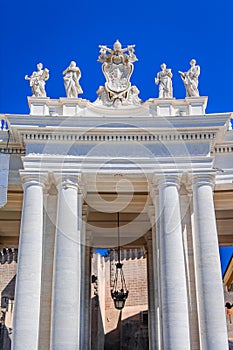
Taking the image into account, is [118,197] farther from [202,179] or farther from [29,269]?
[29,269]

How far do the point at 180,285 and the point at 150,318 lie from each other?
20.8 feet

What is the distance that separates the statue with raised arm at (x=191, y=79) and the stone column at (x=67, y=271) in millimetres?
6170

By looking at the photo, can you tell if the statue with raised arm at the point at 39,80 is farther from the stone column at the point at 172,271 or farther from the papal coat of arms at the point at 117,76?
the stone column at the point at 172,271

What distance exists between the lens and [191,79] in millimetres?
20234

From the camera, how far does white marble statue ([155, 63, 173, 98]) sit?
65.5 feet

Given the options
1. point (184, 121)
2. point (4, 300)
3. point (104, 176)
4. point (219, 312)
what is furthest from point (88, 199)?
point (4, 300)

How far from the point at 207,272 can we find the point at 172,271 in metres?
1.17

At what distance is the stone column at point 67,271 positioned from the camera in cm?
1555

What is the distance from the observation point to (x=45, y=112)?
1941 centimetres

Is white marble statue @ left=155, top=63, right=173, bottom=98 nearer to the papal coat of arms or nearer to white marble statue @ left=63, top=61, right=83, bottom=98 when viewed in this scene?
the papal coat of arms

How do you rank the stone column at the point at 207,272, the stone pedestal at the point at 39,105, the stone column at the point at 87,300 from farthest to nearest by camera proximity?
the stone column at the point at 87,300
the stone pedestal at the point at 39,105
the stone column at the point at 207,272

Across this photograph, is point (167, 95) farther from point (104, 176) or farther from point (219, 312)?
point (219, 312)

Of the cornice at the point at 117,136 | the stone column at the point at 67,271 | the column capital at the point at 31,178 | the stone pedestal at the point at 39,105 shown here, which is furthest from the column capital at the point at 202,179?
the stone pedestal at the point at 39,105

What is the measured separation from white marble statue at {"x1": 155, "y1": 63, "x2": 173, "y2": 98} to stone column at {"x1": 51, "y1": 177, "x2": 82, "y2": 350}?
5.34 metres
